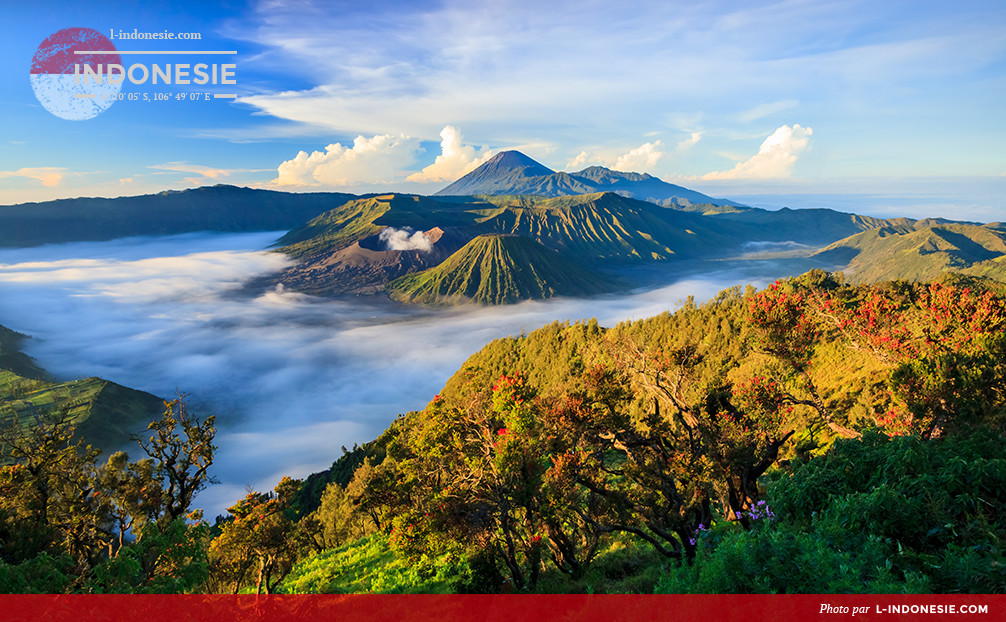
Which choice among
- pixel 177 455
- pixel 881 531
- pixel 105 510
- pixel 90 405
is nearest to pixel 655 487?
pixel 881 531

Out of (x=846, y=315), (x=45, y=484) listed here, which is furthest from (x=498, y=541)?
(x=45, y=484)

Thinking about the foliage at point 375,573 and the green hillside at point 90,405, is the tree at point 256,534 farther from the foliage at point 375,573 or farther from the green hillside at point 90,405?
the green hillside at point 90,405

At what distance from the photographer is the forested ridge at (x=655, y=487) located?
31.6ft

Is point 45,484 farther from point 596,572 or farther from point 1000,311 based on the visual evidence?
point 1000,311

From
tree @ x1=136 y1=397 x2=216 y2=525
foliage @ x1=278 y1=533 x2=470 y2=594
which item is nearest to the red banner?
foliage @ x1=278 y1=533 x2=470 y2=594

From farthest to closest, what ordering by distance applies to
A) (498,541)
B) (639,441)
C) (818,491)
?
(639,441) → (498,541) → (818,491)

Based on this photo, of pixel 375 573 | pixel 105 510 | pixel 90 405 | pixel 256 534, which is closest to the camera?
pixel 105 510

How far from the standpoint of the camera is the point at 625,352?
19906 mm

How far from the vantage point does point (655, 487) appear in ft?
58.3

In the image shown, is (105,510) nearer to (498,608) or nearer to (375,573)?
(375,573)

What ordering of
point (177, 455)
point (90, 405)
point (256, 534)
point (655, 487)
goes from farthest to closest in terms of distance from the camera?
point (90, 405) < point (256, 534) < point (177, 455) < point (655, 487)

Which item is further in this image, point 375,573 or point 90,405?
point 90,405

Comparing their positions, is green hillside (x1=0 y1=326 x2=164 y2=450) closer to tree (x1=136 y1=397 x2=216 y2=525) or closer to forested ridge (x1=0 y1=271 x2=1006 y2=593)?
tree (x1=136 y1=397 x2=216 y2=525)

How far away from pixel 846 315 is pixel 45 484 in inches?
1352
